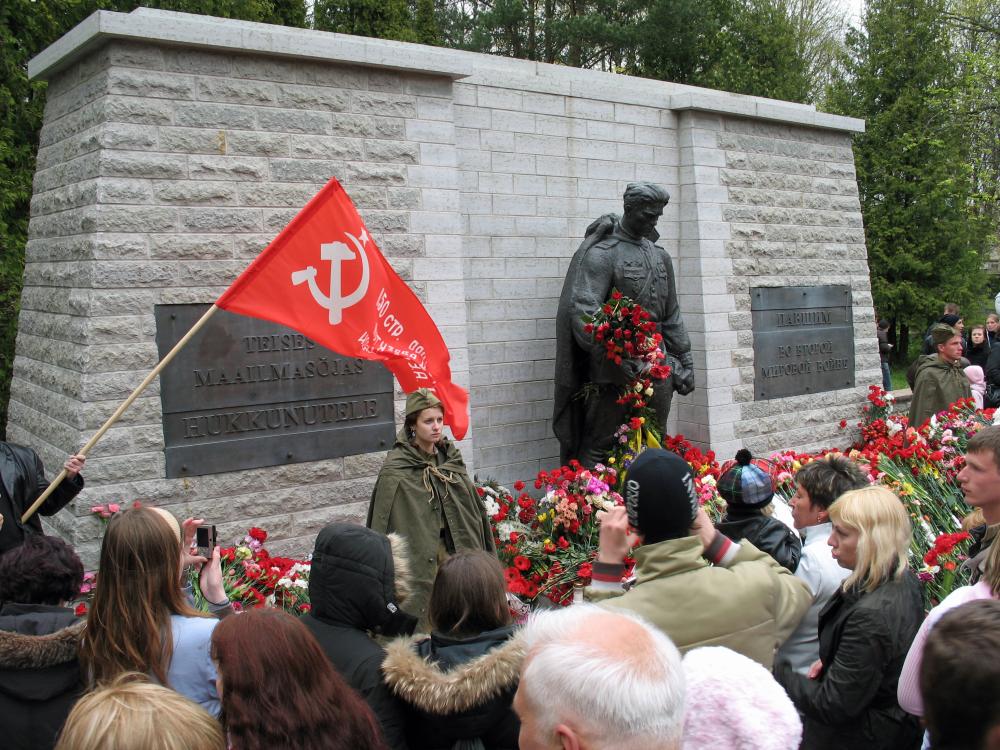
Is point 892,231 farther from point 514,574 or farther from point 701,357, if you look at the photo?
point 514,574

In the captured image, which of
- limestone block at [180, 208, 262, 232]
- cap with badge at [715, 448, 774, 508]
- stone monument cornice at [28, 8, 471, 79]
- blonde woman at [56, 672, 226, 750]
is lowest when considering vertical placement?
blonde woman at [56, 672, 226, 750]

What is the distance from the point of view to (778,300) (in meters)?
9.24

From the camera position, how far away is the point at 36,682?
2.57 m

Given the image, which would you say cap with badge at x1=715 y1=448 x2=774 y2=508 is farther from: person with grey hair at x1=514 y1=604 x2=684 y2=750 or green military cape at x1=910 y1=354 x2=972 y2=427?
green military cape at x1=910 y1=354 x2=972 y2=427

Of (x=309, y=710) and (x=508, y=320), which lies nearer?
(x=309, y=710)

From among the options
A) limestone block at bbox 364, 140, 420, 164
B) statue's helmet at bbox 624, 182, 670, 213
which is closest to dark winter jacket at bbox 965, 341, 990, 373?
statue's helmet at bbox 624, 182, 670, 213

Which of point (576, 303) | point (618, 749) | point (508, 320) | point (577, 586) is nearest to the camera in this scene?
point (618, 749)

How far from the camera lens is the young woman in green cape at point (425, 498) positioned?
15.7 feet

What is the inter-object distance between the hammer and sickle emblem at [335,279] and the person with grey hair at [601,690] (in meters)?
3.27

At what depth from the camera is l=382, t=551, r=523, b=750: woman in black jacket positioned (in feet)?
7.97

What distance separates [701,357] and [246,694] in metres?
7.08

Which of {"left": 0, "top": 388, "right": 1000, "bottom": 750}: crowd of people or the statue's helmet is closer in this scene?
{"left": 0, "top": 388, "right": 1000, "bottom": 750}: crowd of people

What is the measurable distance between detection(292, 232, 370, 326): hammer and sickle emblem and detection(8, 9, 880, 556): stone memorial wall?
1562 millimetres

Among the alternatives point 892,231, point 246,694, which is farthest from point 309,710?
point 892,231
